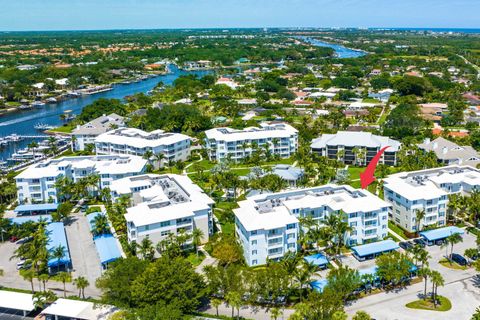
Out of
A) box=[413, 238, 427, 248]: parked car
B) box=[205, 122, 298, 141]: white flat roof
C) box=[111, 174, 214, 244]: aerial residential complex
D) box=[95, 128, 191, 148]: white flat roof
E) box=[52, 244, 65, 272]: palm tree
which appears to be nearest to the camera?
box=[52, 244, 65, 272]: palm tree

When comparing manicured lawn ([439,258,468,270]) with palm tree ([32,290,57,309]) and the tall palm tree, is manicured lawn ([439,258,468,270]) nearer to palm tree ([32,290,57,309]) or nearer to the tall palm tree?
palm tree ([32,290,57,309])

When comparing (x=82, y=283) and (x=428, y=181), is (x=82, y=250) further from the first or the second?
(x=428, y=181)

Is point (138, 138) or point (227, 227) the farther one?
point (138, 138)

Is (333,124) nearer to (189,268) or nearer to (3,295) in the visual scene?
(189,268)

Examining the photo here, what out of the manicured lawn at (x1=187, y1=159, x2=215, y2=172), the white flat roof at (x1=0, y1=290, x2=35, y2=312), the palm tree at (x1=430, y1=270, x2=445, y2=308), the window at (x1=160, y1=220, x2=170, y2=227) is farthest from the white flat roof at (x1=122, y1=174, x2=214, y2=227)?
the palm tree at (x1=430, y1=270, x2=445, y2=308)

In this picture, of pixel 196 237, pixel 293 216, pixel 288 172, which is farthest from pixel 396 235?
pixel 196 237

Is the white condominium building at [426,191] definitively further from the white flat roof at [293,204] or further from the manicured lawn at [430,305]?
the manicured lawn at [430,305]
